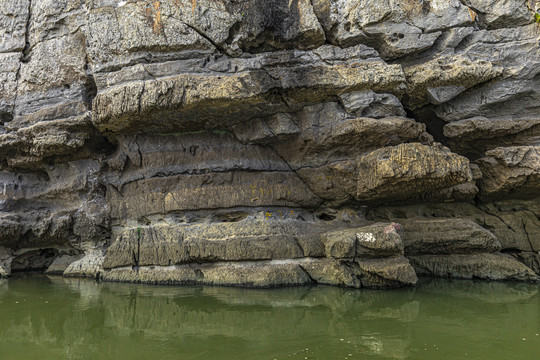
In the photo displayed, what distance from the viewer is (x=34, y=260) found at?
10.8m

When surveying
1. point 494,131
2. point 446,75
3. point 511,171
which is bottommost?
point 511,171

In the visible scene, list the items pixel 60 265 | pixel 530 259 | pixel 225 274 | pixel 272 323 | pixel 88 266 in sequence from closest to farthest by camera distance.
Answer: pixel 272 323 < pixel 225 274 < pixel 530 259 < pixel 88 266 < pixel 60 265

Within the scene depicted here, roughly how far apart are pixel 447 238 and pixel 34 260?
35.5 feet

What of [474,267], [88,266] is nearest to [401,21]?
[474,267]

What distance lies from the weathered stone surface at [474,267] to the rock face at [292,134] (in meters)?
0.03

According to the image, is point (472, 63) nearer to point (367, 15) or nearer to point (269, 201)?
point (367, 15)

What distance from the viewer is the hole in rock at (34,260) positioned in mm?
10500

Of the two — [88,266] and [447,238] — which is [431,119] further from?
[88,266]

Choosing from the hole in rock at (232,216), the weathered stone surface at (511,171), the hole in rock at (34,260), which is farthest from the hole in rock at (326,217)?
the hole in rock at (34,260)

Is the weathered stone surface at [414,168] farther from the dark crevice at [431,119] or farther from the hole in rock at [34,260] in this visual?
the hole in rock at [34,260]

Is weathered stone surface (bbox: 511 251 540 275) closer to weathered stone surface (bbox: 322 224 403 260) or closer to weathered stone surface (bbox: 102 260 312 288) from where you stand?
weathered stone surface (bbox: 322 224 403 260)

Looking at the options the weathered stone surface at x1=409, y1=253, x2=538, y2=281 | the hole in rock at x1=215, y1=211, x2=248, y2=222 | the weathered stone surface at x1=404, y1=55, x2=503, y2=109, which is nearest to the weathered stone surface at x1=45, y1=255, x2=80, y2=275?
the hole in rock at x1=215, y1=211, x2=248, y2=222

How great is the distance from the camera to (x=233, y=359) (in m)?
3.78

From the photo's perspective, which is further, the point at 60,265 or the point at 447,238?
the point at 60,265
